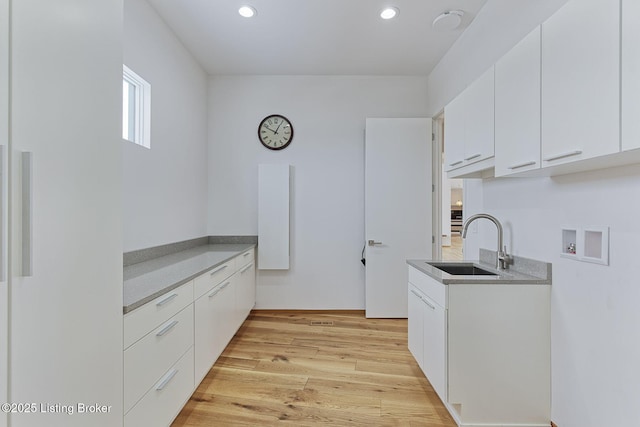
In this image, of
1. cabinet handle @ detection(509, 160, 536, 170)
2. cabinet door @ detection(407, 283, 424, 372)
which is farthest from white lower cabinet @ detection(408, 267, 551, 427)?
cabinet handle @ detection(509, 160, 536, 170)

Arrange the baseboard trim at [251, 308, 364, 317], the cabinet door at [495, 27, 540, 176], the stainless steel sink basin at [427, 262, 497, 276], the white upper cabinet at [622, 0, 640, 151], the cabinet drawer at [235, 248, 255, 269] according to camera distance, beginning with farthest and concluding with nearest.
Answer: the baseboard trim at [251, 308, 364, 317]
the cabinet drawer at [235, 248, 255, 269]
the stainless steel sink basin at [427, 262, 497, 276]
the cabinet door at [495, 27, 540, 176]
the white upper cabinet at [622, 0, 640, 151]

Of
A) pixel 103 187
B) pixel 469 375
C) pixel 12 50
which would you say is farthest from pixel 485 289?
pixel 12 50

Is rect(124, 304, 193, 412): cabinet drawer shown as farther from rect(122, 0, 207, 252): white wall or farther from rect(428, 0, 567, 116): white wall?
rect(428, 0, 567, 116): white wall

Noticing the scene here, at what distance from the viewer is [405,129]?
3578 millimetres

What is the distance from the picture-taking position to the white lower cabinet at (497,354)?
175 cm

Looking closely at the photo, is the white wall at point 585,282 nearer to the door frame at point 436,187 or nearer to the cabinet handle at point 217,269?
the door frame at point 436,187

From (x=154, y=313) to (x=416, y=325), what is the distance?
170cm

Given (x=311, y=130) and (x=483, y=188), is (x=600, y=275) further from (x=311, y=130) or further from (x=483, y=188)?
(x=311, y=130)

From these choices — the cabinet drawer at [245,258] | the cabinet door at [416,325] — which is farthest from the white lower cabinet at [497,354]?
the cabinet drawer at [245,258]

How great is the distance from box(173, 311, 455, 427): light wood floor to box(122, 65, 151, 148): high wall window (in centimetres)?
190

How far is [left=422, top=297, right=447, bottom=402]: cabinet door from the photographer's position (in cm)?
182

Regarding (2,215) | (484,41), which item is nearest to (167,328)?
(2,215)

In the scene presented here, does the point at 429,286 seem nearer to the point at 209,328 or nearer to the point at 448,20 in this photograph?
the point at 209,328

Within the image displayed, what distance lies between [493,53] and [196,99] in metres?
2.85
